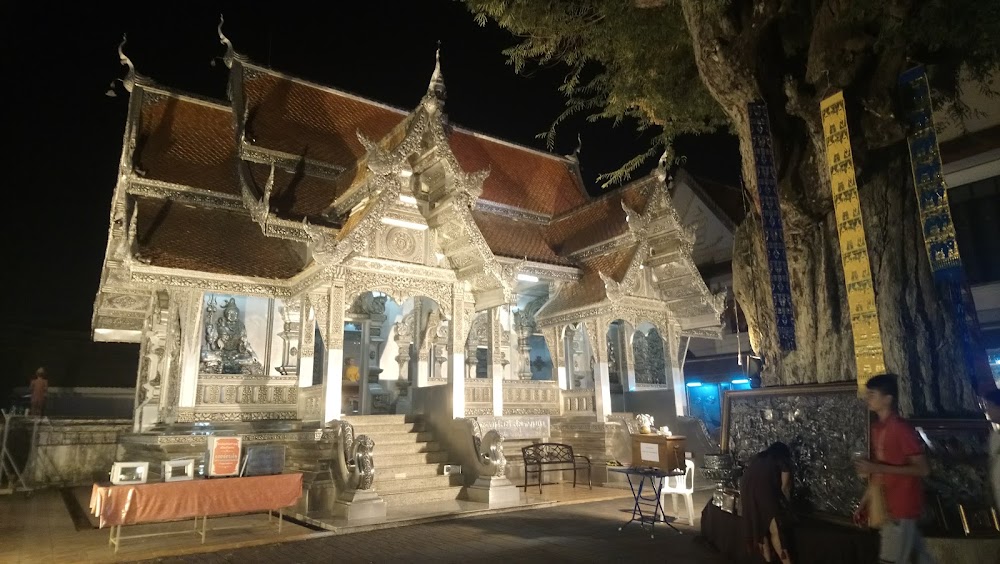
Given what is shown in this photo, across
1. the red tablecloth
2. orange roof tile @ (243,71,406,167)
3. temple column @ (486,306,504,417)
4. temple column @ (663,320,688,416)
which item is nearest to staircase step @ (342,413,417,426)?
temple column @ (486,306,504,417)

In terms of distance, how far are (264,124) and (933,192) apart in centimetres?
1255

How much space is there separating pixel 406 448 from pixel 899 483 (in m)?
7.49

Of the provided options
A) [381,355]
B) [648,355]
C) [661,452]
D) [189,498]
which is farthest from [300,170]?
[648,355]

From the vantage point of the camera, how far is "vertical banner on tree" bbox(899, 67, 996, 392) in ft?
17.9

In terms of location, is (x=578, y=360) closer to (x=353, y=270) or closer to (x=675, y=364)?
(x=675, y=364)

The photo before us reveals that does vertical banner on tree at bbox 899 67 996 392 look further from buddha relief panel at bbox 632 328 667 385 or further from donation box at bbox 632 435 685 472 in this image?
buddha relief panel at bbox 632 328 667 385

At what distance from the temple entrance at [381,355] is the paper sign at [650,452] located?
671 centimetres

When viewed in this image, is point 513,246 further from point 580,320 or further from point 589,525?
point 589,525

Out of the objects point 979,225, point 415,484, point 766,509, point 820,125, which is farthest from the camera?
point 979,225

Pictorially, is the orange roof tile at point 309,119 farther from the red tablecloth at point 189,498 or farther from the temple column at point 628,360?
the red tablecloth at point 189,498

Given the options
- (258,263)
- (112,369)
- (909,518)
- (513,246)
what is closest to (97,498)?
(258,263)

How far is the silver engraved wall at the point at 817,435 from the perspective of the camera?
17.5 ft

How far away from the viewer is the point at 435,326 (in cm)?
1248

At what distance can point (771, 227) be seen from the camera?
632cm
